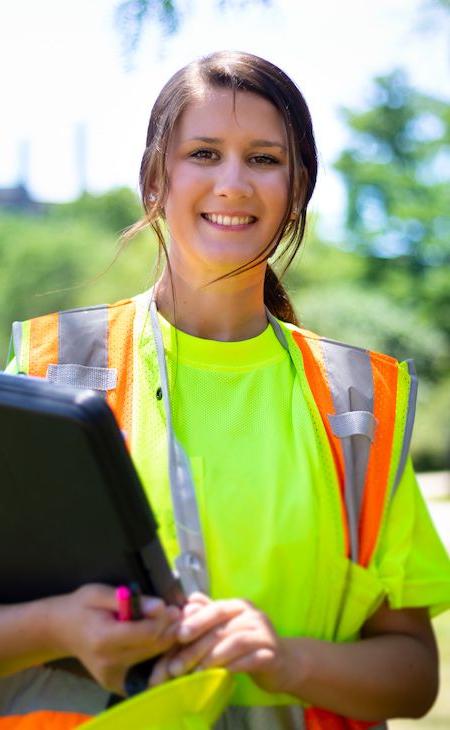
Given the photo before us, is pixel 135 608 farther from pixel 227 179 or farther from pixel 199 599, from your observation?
pixel 227 179

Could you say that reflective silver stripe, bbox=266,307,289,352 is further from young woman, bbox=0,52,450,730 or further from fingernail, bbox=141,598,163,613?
fingernail, bbox=141,598,163,613

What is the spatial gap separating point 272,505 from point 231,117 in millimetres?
682

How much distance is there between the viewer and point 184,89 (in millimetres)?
2133

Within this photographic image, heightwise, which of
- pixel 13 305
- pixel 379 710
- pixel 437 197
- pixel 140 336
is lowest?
pixel 13 305

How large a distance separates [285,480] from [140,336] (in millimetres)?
379

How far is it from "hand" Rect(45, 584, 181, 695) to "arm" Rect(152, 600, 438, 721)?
46 mm

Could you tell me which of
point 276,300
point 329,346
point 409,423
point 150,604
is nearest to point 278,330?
point 329,346

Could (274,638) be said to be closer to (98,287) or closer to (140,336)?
(140,336)

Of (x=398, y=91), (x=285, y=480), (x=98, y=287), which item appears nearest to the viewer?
(x=285, y=480)

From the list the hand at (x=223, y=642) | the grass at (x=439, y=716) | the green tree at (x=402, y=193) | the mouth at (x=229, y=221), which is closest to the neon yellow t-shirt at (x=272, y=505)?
the hand at (x=223, y=642)

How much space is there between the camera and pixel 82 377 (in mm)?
2033

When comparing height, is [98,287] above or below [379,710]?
below

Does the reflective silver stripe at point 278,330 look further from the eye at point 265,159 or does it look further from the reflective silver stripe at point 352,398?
the eye at point 265,159

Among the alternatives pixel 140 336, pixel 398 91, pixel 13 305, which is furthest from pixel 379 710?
pixel 398 91
